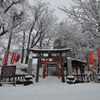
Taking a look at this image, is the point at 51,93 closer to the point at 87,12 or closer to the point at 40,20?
the point at 87,12

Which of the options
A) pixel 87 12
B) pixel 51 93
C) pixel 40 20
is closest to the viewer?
pixel 51 93

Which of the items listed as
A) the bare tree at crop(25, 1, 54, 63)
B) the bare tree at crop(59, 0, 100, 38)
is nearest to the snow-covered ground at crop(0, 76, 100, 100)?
the bare tree at crop(59, 0, 100, 38)

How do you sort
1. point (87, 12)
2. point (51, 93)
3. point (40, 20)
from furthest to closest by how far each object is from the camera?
point (40, 20), point (87, 12), point (51, 93)

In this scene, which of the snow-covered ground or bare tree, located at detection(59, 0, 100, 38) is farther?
bare tree, located at detection(59, 0, 100, 38)

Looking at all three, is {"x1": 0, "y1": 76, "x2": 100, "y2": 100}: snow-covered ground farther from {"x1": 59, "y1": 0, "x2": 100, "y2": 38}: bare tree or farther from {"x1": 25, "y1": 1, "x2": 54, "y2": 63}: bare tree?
{"x1": 25, "y1": 1, "x2": 54, "y2": 63}: bare tree

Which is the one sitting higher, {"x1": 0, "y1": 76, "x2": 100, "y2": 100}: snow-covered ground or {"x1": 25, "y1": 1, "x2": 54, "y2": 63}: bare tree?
{"x1": 25, "y1": 1, "x2": 54, "y2": 63}: bare tree

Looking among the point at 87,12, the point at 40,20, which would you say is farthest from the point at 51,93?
the point at 40,20

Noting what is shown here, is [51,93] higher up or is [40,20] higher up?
[40,20]

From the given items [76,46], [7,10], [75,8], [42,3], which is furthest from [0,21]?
[76,46]

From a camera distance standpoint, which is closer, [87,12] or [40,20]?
[87,12]

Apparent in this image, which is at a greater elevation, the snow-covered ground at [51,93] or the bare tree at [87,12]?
the bare tree at [87,12]

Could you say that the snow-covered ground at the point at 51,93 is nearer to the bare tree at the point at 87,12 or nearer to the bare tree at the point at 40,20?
the bare tree at the point at 87,12

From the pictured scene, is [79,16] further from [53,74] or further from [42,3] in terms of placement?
[42,3]

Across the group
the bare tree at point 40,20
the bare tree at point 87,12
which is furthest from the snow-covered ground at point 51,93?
the bare tree at point 40,20
